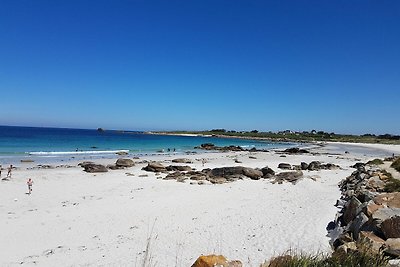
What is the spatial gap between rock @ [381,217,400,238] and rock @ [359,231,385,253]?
256 millimetres

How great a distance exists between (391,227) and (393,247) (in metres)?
1.09

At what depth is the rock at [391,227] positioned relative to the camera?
715cm

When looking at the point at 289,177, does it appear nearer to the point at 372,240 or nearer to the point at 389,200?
the point at 389,200

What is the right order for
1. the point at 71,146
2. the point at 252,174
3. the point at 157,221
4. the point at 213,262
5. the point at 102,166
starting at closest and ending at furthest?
1. the point at 213,262
2. the point at 157,221
3. the point at 252,174
4. the point at 102,166
5. the point at 71,146

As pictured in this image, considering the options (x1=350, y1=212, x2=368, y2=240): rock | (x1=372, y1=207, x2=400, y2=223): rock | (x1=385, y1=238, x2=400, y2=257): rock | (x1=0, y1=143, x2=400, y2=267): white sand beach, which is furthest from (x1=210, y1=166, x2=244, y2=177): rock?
(x1=385, y1=238, x2=400, y2=257): rock

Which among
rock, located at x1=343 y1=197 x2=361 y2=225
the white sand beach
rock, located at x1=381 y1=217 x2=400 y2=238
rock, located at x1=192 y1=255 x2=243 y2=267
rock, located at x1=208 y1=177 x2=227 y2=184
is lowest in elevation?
the white sand beach

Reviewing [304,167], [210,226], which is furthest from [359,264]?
[304,167]

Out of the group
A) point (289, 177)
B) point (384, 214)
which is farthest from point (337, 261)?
point (289, 177)

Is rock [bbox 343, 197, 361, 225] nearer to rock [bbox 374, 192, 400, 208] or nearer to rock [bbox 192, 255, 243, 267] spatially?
rock [bbox 374, 192, 400, 208]

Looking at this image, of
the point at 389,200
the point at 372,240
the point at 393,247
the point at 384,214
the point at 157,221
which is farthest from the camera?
the point at 157,221

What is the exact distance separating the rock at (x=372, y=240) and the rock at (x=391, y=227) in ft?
0.84

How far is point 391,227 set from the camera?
23.8 ft

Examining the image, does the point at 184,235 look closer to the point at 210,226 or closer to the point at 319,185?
the point at 210,226

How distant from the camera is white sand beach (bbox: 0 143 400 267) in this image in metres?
9.07
